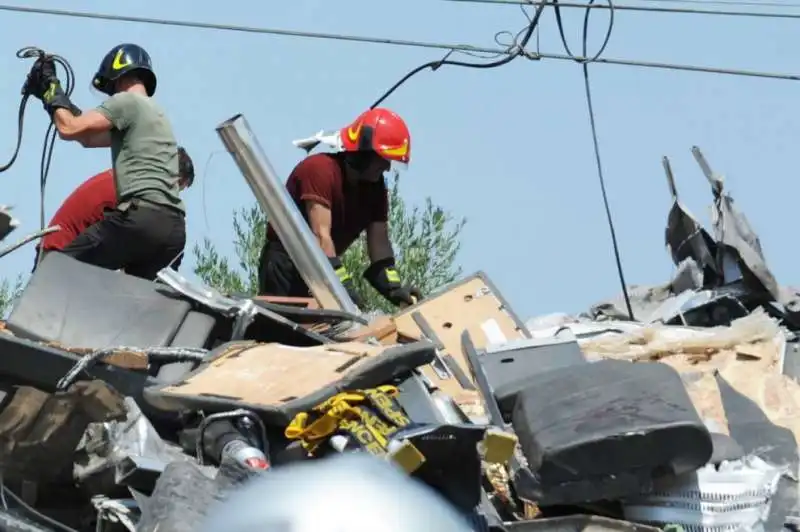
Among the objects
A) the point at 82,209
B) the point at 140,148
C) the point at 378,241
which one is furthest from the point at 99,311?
the point at 378,241

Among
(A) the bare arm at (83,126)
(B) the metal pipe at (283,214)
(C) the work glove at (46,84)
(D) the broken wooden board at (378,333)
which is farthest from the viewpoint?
(B) the metal pipe at (283,214)

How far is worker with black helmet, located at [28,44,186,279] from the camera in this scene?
6.00m

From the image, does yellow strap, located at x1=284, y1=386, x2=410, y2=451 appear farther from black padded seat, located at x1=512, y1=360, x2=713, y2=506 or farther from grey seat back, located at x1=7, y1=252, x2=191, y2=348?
grey seat back, located at x1=7, y1=252, x2=191, y2=348

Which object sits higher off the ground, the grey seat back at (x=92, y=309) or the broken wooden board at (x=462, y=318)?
the grey seat back at (x=92, y=309)

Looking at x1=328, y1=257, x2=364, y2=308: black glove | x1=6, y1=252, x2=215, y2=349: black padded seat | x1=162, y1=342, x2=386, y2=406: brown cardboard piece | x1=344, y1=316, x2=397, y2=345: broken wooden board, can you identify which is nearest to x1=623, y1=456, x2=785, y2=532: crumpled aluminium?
x1=162, y1=342, x2=386, y2=406: brown cardboard piece

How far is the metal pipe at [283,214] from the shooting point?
6.27 meters

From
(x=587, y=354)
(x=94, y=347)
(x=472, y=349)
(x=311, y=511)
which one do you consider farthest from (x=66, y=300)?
(x=311, y=511)

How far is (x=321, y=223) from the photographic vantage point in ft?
21.7

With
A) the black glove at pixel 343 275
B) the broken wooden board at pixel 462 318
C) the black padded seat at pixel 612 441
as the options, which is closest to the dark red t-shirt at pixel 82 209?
the black glove at pixel 343 275

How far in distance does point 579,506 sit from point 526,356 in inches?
43.4

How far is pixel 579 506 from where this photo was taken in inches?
163

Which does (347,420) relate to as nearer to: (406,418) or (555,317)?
(406,418)

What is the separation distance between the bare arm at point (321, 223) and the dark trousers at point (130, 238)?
0.70 meters

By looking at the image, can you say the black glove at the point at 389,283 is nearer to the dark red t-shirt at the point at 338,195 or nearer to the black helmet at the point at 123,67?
the dark red t-shirt at the point at 338,195
